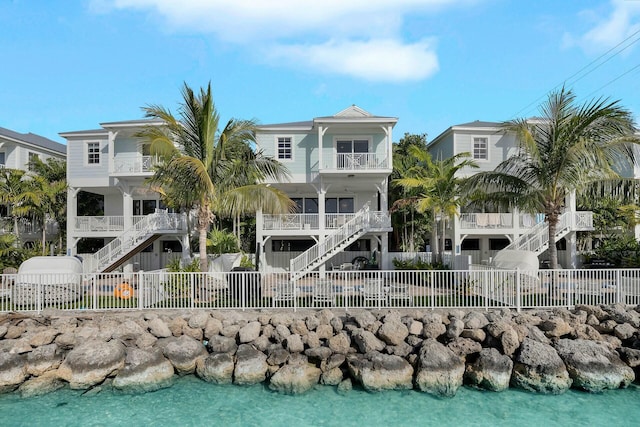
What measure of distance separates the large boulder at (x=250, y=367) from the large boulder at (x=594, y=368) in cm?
679

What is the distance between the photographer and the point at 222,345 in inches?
416

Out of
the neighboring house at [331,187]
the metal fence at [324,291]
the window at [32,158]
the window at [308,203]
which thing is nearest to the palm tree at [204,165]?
the metal fence at [324,291]

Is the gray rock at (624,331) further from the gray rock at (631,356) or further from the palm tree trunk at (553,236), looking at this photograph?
the palm tree trunk at (553,236)

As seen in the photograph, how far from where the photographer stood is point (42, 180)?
74.8 feet

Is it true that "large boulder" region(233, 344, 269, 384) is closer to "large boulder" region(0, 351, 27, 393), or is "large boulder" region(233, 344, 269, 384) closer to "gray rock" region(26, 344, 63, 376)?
"gray rock" region(26, 344, 63, 376)

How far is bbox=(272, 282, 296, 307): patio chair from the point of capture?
41.8 ft

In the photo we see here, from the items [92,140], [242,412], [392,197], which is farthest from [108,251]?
[392,197]

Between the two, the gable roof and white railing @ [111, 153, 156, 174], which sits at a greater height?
the gable roof

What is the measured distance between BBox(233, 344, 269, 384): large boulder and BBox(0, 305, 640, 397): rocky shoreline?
2 centimetres

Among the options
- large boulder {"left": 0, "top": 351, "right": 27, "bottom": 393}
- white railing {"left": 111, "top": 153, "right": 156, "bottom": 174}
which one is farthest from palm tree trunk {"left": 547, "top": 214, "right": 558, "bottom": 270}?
white railing {"left": 111, "top": 153, "right": 156, "bottom": 174}

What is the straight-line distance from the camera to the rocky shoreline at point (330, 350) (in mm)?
9359

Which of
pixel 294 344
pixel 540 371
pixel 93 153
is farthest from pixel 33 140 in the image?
pixel 540 371

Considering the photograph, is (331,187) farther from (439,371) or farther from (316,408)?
(316,408)

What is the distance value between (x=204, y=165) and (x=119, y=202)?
1387 cm
